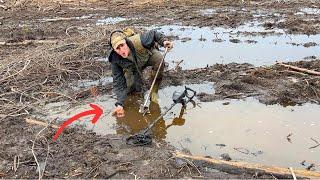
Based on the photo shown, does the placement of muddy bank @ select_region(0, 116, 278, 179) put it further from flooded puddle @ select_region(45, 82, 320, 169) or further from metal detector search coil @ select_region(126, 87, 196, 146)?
flooded puddle @ select_region(45, 82, 320, 169)

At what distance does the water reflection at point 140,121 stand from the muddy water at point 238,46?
181cm

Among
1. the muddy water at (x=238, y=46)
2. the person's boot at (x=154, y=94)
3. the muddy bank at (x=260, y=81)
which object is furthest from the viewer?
the muddy water at (x=238, y=46)

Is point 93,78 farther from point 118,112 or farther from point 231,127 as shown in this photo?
point 231,127

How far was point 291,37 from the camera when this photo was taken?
966 cm

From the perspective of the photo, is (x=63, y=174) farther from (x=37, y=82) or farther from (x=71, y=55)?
(x=71, y=55)

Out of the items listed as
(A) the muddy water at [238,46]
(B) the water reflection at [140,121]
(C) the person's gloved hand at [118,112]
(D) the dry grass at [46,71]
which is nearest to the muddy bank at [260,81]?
(A) the muddy water at [238,46]

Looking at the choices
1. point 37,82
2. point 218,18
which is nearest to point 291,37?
point 218,18

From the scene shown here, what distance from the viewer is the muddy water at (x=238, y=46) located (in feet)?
27.5

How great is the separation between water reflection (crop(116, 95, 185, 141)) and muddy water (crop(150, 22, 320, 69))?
181 centimetres

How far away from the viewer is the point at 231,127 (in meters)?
5.72

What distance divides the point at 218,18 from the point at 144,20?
202cm

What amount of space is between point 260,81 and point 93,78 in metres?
2.80

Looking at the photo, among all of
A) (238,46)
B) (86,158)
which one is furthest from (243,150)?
(238,46)
